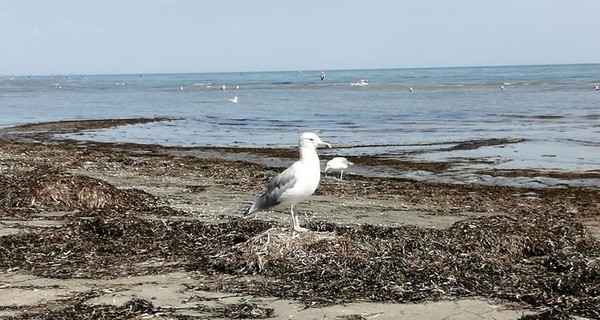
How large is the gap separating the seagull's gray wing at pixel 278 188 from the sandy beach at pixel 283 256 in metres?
0.39

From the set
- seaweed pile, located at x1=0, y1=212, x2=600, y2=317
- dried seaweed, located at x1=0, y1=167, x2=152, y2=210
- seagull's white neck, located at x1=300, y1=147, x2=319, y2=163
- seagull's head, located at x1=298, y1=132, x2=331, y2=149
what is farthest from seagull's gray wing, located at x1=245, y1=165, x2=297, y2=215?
dried seaweed, located at x1=0, y1=167, x2=152, y2=210

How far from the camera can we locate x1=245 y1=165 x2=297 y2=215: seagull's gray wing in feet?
27.5

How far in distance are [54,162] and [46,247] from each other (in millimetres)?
10677

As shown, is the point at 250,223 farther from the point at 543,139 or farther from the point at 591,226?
the point at 543,139

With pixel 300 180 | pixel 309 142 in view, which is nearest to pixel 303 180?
pixel 300 180

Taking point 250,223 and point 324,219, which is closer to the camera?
point 250,223

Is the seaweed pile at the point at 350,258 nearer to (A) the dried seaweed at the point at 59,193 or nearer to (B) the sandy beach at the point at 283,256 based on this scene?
(B) the sandy beach at the point at 283,256

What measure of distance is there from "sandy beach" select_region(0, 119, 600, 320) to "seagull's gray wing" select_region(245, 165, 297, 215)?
39cm

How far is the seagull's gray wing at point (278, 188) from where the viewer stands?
839 centimetres

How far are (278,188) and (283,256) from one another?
874 mm

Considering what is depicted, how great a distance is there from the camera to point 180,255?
884 centimetres

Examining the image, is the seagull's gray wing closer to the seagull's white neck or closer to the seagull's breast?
the seagull's breast

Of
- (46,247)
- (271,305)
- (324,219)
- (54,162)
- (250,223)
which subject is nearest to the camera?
(271,305)

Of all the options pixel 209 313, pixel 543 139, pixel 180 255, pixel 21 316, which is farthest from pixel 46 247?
pixel 543 139
